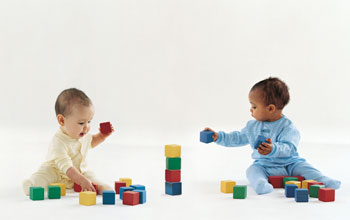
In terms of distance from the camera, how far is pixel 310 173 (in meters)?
3.08

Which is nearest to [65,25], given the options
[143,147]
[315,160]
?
[143,147]

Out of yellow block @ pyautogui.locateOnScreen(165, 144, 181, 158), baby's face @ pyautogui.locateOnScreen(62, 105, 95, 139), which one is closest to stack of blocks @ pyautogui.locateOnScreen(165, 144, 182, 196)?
yellow block @ pyautogui.locateOnScreen(165, 144, 181, 158)

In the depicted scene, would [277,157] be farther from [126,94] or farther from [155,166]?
[126,94]

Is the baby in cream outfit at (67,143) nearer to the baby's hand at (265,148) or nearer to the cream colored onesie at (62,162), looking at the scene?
the cream colored onesie at (62,162)

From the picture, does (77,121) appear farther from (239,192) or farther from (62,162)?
(239,192)

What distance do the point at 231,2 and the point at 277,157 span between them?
287cm

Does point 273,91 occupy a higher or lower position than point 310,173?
higher

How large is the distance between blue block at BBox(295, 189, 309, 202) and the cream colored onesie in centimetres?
90

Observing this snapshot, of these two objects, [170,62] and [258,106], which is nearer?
[258,106]

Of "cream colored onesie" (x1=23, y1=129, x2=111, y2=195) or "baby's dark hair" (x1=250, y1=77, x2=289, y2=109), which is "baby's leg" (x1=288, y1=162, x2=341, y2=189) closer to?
"baby's dark hair" (x1=250, y1=77, x2=289, y2=109)

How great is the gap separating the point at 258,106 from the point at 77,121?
3.42 feet

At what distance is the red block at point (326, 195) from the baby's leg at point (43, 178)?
4.34 ft

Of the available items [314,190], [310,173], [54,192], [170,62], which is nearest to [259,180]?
[314,190]

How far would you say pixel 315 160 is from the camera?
4.18m
